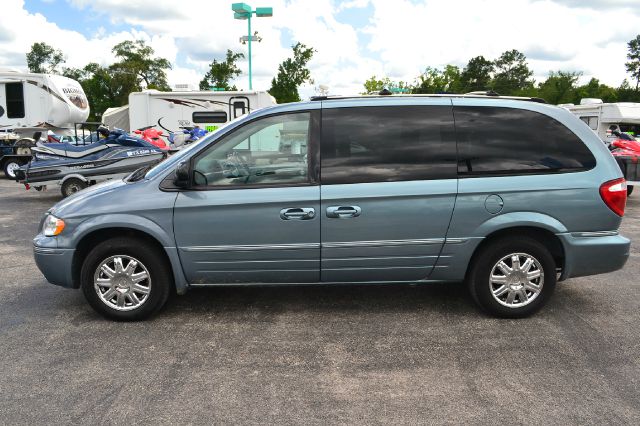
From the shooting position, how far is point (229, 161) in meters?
4.38

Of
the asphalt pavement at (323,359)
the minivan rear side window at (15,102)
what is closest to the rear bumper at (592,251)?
the asphalt pavement at (323,359)

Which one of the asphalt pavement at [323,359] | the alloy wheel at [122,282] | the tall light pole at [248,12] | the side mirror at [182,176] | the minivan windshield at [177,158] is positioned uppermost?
the tall light pole at [248,12]

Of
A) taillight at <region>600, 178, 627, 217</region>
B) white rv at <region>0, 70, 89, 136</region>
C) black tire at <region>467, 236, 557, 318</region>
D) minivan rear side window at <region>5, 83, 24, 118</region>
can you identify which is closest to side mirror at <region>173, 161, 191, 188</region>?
black tire at <region>467, 236, 557, 318</region>

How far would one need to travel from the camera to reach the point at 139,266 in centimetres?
440

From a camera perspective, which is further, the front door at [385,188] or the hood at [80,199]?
the hood at [80,199]

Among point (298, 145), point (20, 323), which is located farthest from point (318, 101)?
point (20, 323)

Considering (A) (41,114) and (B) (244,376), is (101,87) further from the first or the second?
(B) (244,376)

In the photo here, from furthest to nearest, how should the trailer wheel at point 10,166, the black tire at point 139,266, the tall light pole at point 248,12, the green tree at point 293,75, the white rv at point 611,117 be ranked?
1. the green tree at point 293,75
2. the tall light pole at point 248,12
3. the white rv at point 611,117
4. the trailer wheel at point 10,166
5. the black tire at point 139,266

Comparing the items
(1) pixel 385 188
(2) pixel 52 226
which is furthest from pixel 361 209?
(2) pixel 52 226

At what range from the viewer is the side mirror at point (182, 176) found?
4246 mm

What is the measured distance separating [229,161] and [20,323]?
226cm

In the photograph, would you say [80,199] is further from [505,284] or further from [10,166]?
[10,166]

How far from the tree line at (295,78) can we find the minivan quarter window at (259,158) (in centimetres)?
2069

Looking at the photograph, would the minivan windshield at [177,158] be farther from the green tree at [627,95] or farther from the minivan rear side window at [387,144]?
the green tree at [627,95]
